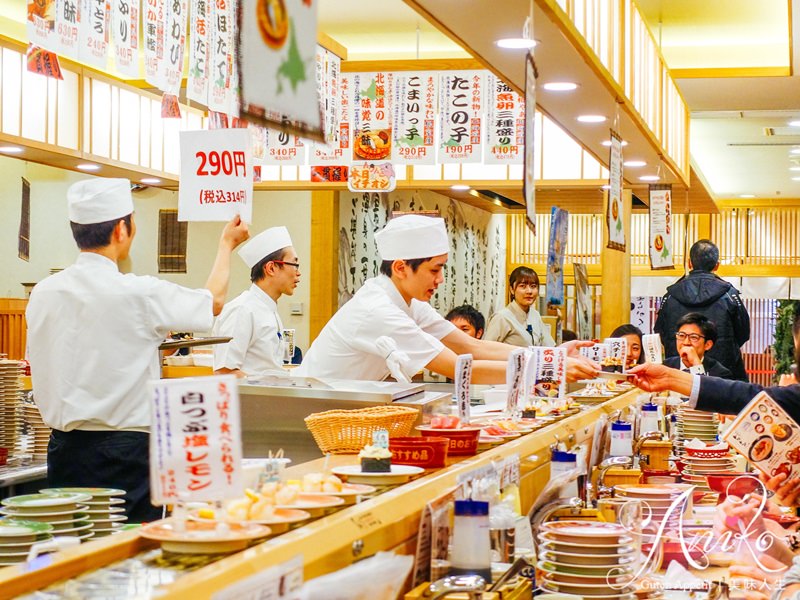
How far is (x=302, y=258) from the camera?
1145cm

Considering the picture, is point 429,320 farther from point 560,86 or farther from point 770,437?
point 770,437

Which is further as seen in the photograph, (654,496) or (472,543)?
(654,496)

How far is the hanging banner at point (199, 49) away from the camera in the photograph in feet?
21.6

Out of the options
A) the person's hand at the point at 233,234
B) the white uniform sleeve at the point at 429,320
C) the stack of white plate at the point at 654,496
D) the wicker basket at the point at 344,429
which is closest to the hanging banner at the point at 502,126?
the white uniform sleeve at the point at 429,320

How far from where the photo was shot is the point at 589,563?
2.46 meters

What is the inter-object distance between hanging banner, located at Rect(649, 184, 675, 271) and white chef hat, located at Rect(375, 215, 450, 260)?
508 centimetres

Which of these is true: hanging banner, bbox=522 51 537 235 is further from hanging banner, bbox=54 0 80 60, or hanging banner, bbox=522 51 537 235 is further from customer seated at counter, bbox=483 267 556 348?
customer seated at counter, bbox=483 267 556 348

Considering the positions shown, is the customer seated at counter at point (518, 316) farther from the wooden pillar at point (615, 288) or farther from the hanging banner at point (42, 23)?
the hanging banner at point (42, 23)

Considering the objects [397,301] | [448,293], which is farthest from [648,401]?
[448,293]

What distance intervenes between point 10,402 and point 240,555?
3378 mm

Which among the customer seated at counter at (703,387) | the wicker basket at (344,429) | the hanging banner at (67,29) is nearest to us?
the wicker basket at (344,429)

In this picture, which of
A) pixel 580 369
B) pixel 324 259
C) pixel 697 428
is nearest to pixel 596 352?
pixel 697 428

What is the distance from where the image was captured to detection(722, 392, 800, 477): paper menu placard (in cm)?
319

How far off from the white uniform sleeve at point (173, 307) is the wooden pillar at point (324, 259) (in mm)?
7065
